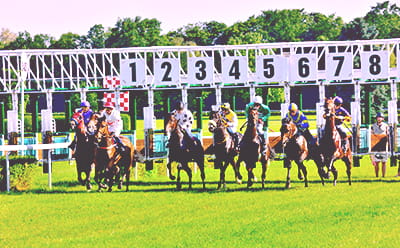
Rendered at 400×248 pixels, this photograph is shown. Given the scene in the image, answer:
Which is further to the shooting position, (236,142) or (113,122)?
(236,142)

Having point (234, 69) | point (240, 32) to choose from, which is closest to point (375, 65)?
point (234, 69)

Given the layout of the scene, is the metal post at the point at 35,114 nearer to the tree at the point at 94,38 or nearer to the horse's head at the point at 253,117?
the horse's head at the point at 253,117

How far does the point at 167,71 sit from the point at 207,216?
33.5 feet

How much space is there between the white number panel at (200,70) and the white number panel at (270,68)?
1305 mm

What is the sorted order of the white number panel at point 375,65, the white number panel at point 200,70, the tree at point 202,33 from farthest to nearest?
the tree at point 202,33
the white number panel at point 200,70
the white number panel at point 375,65

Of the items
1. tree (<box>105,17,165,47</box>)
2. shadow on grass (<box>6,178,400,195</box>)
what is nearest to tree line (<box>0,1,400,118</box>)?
tree (<box>105,17,165,47</box>)

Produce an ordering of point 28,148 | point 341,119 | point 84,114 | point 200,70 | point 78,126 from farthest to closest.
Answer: point 200,70 → point 28,148 → point 341,119 → point 84,114 → point 78,126

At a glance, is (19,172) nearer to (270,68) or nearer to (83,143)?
(83,143)

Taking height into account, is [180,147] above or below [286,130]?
below

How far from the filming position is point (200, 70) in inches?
955

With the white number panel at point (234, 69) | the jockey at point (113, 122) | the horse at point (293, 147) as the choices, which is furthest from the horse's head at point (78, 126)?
the white number panel at point (234, 69)

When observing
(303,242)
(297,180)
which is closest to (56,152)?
(297,180)

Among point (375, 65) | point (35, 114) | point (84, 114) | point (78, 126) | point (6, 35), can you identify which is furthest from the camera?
point (6, 35)

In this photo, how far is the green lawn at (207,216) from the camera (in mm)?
11891
